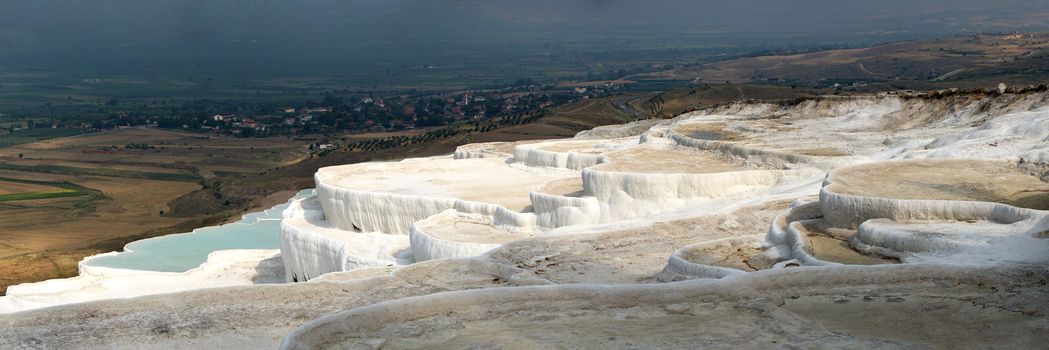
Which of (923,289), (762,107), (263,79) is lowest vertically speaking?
(263,79)

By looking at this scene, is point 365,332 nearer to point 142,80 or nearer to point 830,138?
point 830,138

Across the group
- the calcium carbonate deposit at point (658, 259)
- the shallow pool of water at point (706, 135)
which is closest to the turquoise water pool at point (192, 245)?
the calcium carbonate deposit at point (658, 259)

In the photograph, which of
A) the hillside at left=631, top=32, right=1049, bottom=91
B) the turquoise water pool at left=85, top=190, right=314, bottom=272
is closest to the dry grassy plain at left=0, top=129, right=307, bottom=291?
the turquoise water pool at left=85, top=190, right=314, bottom=272

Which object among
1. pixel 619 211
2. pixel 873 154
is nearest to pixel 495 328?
pixel 619 211

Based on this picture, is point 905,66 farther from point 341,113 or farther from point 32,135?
point 32,135

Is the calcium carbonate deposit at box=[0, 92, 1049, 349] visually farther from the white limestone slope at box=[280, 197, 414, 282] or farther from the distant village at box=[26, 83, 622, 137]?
the distant village at box=[26, 83, 622, 137]

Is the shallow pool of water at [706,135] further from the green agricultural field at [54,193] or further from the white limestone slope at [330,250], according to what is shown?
the green agricultural field at [54,193]

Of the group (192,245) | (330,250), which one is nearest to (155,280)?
(330,250)

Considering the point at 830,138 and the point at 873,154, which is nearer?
the point at 873,154
